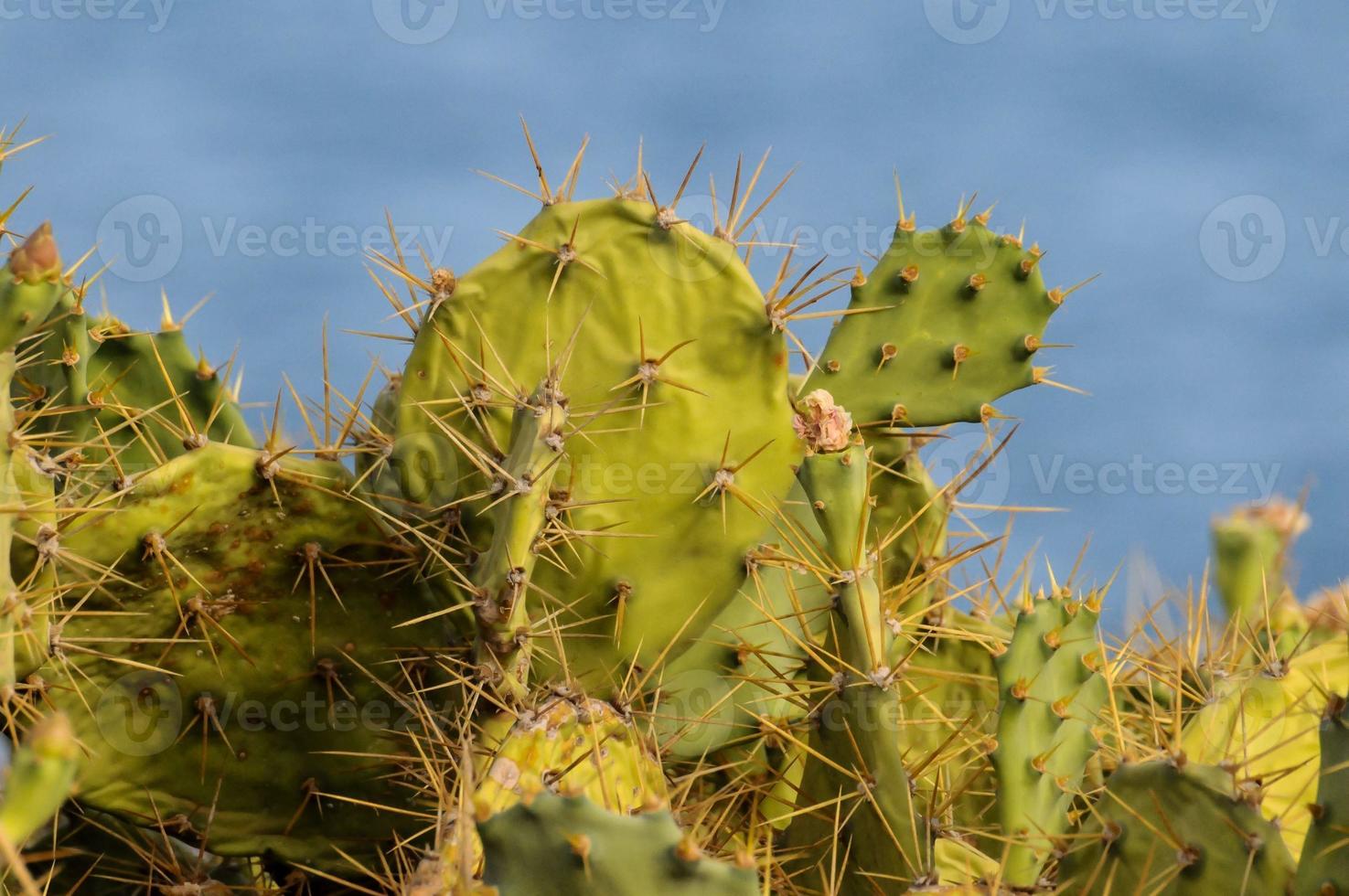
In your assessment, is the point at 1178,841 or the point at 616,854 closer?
the point at 616,854

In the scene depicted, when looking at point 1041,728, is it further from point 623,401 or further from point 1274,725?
point 623,401

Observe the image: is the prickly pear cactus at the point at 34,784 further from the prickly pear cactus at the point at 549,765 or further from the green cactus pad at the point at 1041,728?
the green cactus pad at the point at 1041,728

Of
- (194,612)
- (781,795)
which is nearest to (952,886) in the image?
(781,795)

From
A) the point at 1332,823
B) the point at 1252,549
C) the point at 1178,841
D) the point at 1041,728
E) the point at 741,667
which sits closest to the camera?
the point at 1332,823

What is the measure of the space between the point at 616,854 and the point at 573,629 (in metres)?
0.67

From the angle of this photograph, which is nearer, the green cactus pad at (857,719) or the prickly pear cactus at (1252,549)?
the green cactus pad at (857,719)

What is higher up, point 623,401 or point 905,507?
point 623,401

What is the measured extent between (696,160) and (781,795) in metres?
0.91

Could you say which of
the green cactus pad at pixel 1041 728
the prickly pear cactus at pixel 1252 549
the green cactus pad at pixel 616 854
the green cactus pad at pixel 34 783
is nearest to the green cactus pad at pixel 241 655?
the green cactus pad at pixel 616 854

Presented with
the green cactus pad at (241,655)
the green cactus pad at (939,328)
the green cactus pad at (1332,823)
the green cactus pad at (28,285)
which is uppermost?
the green cactus pad at (939,328)

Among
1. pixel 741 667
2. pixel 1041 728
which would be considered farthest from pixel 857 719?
pixel 741 667

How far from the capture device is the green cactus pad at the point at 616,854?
4.26 feet

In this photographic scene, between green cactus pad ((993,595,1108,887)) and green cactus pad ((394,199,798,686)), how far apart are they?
390 mm

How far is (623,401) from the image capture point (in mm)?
1924
